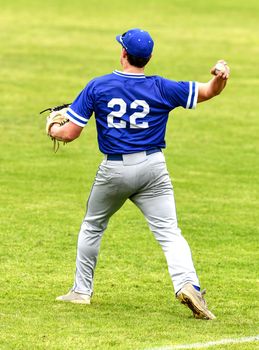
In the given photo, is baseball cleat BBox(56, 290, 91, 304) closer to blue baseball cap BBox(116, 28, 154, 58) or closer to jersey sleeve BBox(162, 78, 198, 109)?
jersey sleeve BBox(162, 78, 198, 109)

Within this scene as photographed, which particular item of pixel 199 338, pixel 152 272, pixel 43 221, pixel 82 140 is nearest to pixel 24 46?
pixel 82 140

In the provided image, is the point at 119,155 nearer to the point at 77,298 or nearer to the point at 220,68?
the point at 220,68

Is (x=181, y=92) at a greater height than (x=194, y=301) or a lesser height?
greater

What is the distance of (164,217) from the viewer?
9266 millimetres

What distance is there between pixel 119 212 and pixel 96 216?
4.91m

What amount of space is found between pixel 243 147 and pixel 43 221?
691 cm

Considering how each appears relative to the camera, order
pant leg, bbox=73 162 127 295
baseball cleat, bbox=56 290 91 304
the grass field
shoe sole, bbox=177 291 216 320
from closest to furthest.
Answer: the grass field < shoe sole, bbox=177 291 216 320 < pant leg, bbox=73 162 127 295 < baseball cleat, bbox=56 290 91 304

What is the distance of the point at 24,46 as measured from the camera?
3297cm

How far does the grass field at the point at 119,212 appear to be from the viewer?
8.84 m

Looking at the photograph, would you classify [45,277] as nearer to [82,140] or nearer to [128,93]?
[128,93]

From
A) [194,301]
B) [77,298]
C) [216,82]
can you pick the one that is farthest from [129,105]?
[77,298]

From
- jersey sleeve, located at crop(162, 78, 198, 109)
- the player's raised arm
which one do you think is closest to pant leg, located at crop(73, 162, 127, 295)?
jersey sleeve, located at crop(162, 78, 198, 109)

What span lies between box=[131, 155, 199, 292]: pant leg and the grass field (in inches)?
17.3

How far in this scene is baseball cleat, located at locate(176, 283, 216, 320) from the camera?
897cm
